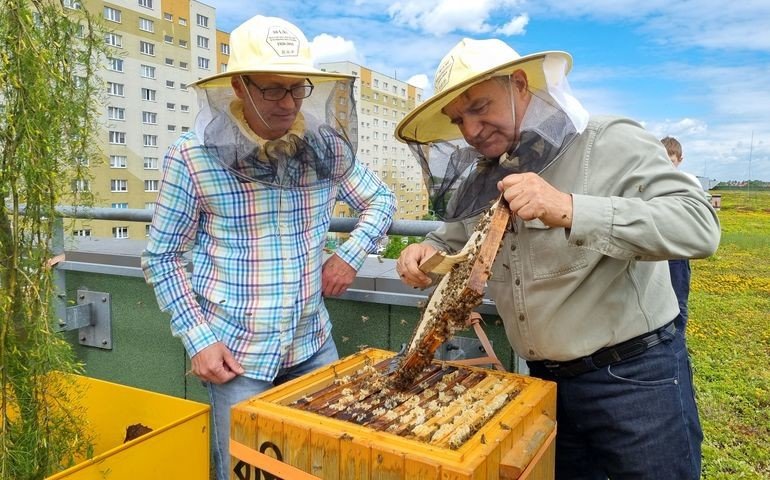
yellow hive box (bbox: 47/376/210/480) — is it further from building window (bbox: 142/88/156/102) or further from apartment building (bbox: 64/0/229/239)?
building window (bbox: 142/88/156/102)

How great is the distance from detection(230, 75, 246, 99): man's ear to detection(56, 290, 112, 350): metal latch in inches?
73.3

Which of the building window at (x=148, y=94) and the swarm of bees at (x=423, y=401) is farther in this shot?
the building window at (x=148, y=94)

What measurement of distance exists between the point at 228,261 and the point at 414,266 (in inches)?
25.8

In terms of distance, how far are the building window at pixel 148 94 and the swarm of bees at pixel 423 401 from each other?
2572 cm

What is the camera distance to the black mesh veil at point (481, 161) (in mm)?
1623

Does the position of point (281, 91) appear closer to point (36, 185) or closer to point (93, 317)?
point (36, 185)

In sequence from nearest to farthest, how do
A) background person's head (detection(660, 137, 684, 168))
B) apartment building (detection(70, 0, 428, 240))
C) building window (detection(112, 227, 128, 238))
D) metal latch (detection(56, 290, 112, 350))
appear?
1. metal latch (detection(56, 290, 112, 350))
2. building window (detection(112, 227, 128, 238))
3. background person's head (detection(660, 137, 684, 168))
4. apartment building (detection(70, 0, 428, 240))

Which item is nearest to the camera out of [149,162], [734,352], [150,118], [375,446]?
[375,446]

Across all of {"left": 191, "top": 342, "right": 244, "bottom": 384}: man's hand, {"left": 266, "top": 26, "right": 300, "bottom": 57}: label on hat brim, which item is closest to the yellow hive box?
{"left": 191, "top": 342, "right": 244, "bottom": 384}: man's hand

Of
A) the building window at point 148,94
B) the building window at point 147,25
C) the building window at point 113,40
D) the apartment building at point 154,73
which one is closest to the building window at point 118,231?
the building window at point 113,40

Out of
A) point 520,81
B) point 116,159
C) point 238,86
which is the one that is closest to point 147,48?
point 116,159

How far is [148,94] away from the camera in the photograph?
24969mm

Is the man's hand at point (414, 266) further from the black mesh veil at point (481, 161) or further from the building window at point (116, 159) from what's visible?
the building window at point (116, 159)

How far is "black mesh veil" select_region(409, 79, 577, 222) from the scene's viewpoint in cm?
162
